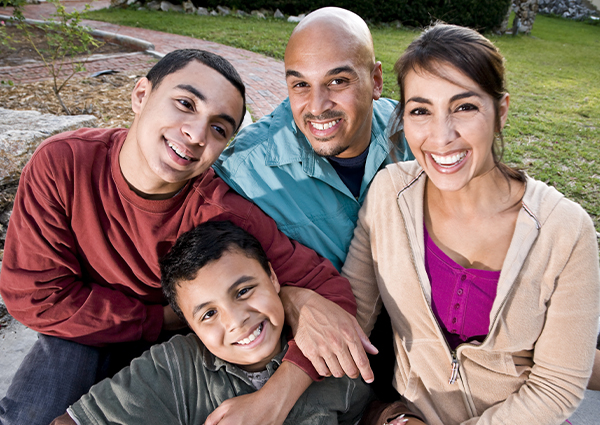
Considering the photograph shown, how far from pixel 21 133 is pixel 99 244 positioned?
2.43 m

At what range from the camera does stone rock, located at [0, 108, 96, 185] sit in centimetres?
383

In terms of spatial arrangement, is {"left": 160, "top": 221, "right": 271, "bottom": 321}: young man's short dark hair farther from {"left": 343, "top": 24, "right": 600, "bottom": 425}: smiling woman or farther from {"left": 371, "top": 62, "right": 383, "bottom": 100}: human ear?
{"left": 371, "top": 62, "right": 383, "bottom": 100}: human ear

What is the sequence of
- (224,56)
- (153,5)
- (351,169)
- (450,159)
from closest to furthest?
(450,159) < (351,169) < (224,56) < (153,5)

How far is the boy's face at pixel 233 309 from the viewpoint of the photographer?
2.02m

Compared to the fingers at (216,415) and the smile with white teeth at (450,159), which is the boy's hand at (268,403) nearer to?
the fingers at (216,415)

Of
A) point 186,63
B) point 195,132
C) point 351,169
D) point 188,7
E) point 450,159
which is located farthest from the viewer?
point 188,7

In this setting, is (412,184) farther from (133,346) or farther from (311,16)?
(133,346)

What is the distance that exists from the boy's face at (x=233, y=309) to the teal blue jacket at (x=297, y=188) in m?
0.50

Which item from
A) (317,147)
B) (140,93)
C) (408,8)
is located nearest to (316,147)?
(317,147)

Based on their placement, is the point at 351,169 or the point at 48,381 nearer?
the point at 48,381

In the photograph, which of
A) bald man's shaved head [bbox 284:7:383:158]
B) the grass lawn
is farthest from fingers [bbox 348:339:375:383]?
the grass lawn

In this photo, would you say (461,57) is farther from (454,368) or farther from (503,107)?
(454,368)

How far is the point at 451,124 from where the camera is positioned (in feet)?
6.20

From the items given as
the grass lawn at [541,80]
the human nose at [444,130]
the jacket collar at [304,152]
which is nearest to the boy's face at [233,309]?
the jacket collar at [304,152]
